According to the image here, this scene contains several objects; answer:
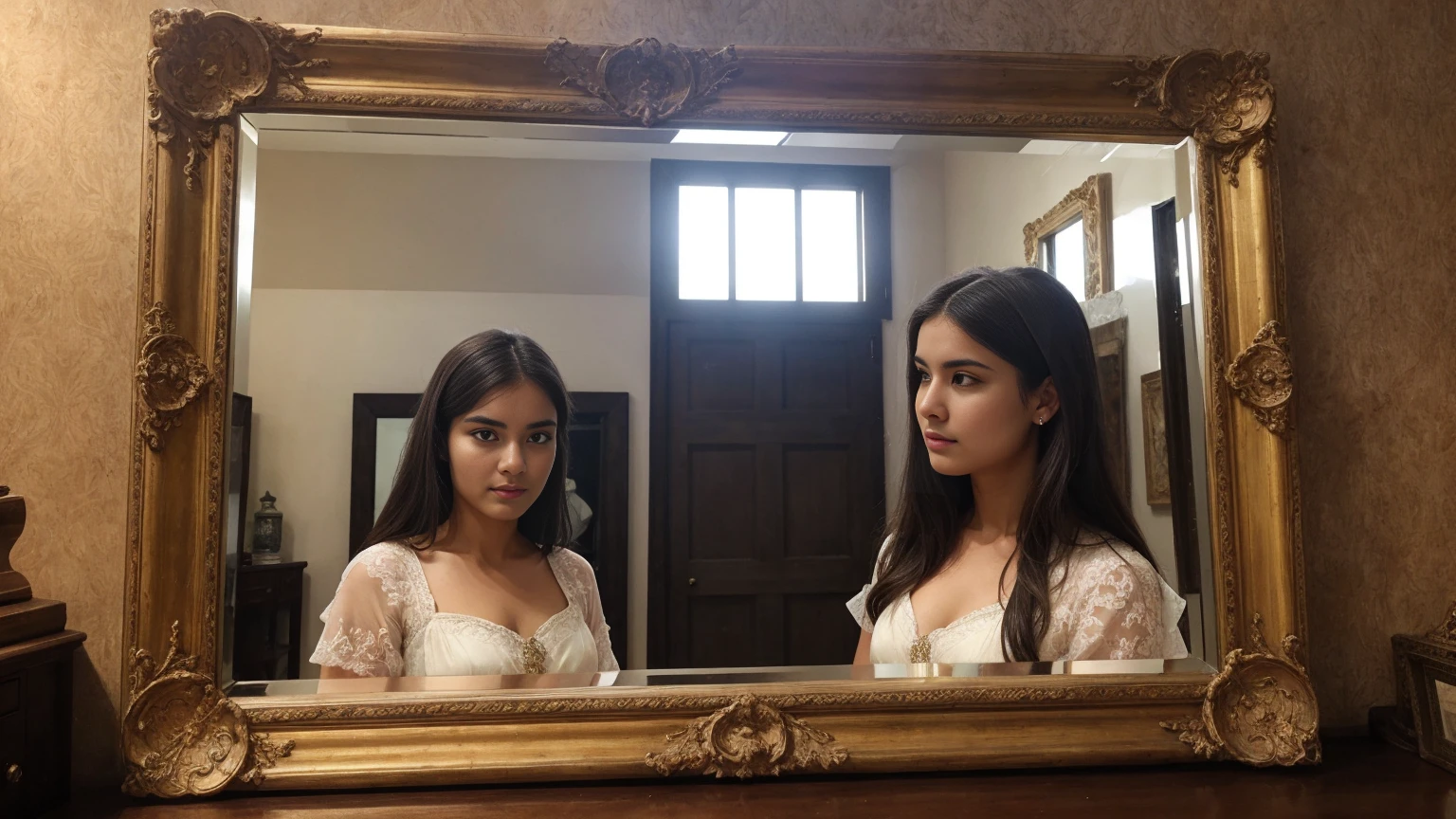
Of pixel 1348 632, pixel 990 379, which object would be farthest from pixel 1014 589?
pixel 1348 632

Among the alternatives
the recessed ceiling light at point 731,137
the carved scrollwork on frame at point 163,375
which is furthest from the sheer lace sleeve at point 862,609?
the carved scrollwork on frame at point 163,375

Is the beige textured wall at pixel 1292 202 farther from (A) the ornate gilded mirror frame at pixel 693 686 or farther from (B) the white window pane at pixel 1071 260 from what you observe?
(B) the white window pane at pixel 1071 260

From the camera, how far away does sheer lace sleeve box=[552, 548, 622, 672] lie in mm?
1378

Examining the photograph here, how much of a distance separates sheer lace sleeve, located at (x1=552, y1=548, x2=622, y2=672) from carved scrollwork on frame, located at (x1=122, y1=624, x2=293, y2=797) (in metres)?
0.41

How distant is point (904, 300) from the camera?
4.72 ft

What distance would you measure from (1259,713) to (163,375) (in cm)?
158

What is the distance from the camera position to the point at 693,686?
4.44 feet

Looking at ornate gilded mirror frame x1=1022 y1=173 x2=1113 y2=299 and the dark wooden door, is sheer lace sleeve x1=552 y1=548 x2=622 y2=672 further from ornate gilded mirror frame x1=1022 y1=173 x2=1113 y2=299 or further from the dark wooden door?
ornate gilded mirror frame x1=1022 y1=173 x2=1113 y2=299

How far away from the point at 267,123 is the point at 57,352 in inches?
17.1

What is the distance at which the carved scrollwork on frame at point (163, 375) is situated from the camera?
1.28 metres

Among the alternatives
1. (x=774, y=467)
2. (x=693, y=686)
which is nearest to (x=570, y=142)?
(x=774, y=467)

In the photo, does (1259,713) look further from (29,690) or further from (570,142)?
(29,690)

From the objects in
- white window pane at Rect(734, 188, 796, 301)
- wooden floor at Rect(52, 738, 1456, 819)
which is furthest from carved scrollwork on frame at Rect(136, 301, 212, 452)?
white window pane at Rect(734, 188, 796, 301)

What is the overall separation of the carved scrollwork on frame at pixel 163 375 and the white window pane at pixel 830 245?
2.79ft
